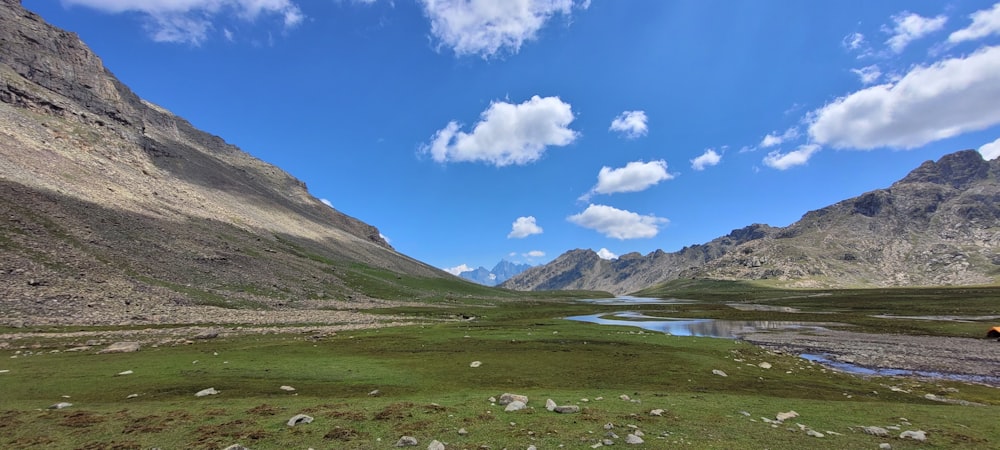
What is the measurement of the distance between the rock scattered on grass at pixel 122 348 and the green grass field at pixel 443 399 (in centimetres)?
244

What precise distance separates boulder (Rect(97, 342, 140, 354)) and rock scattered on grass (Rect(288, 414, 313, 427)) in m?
26.7

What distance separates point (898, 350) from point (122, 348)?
273ft

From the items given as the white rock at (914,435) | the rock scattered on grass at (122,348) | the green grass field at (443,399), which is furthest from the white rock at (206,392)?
the white rock at (914,435)

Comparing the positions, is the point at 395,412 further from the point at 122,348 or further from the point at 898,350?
the point at 898,350

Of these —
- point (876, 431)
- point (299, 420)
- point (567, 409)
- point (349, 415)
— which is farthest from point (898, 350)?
point (299, 420)

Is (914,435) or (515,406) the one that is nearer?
(914,435)

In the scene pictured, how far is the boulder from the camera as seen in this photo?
108 feet

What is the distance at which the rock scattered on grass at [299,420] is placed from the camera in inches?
655

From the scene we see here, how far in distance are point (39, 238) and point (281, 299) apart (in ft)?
117

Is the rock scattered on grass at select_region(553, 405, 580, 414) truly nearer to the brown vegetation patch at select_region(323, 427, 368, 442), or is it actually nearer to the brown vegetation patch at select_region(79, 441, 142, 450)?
the brown vegetation patch at select_region(323, 427, 368, 442)

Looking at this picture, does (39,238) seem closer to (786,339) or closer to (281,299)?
(281,299)

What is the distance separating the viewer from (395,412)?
60.7ft

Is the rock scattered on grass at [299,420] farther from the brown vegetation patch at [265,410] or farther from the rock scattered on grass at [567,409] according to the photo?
the rock scattered on grass at [567,409]

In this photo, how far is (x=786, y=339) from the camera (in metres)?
64.9
